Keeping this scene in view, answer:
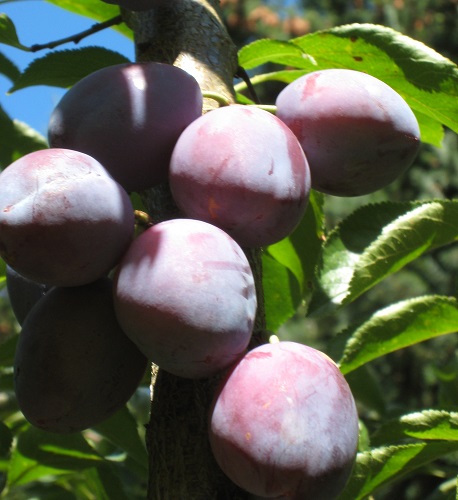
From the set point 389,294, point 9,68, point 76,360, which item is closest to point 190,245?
point 76,360

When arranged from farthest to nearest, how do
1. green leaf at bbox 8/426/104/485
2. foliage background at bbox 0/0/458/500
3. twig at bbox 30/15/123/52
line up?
1. foliage background at bbox 0/0/458/500
2. green leaf at bbox 8/426/104/485
3. twig at bbox 30/15/123/52

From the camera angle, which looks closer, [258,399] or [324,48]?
[258,399]

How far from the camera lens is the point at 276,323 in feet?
3.54

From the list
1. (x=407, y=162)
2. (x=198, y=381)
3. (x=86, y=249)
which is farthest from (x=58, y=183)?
(x=407, y=162)

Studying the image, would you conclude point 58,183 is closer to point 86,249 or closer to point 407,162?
point 86,249

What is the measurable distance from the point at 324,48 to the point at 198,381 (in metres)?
0.56

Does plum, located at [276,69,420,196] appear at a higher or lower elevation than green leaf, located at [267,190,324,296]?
higher

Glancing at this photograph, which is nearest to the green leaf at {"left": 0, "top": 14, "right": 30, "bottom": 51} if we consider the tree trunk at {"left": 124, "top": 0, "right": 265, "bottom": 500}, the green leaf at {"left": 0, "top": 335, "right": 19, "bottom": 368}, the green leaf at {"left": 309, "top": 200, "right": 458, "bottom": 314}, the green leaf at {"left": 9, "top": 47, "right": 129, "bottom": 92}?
the green leaf at {"left": 9, "top": 47, "right": 129, "bottom": 92}

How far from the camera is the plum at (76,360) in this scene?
69cm

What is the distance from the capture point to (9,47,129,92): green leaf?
3.67ft

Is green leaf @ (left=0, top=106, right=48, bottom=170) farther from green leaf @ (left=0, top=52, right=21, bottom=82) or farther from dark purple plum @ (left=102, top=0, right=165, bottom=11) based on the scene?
dark purple plum @ (left=102, top=0, right=165, bottom=11)

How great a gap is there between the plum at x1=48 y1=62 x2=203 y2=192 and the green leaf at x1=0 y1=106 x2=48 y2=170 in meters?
0.58

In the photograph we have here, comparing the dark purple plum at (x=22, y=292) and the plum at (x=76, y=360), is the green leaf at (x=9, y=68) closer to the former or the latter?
the dark purple plum at (x=22, y=292)

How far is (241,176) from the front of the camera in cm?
67
